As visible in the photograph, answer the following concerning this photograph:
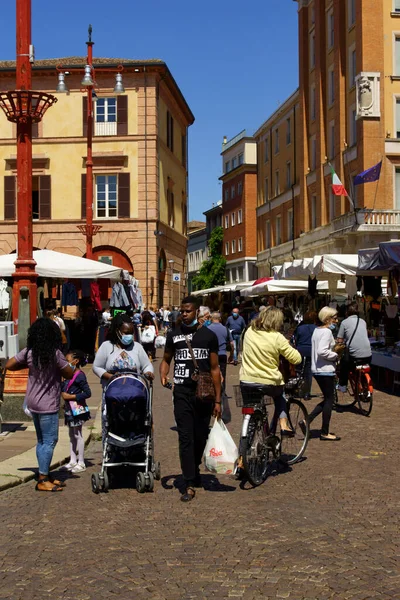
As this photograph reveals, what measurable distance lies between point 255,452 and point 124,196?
33277 mm

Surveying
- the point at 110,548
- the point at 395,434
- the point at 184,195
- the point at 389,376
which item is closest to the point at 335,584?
the point at 110,548

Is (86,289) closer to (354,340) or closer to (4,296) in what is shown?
(4,296)

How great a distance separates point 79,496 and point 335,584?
11.2ft

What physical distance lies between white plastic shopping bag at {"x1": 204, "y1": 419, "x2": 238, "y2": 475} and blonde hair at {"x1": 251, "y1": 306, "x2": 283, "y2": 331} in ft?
4.38

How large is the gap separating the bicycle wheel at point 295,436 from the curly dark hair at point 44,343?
9.36 feet

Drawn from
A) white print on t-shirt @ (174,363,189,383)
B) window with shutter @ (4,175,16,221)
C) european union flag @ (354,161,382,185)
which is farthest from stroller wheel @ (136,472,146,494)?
window with shutter @ (4,175,16,221)

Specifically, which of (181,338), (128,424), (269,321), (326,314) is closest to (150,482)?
(128,424)

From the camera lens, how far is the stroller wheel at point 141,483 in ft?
26.6

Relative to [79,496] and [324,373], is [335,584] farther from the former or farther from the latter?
[324,373]

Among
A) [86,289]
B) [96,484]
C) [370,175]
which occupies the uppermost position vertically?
[370,175]

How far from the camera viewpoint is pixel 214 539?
20.9ft

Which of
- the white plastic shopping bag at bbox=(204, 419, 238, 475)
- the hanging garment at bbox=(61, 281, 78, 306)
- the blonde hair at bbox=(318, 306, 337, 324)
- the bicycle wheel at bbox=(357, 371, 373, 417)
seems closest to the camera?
the white plastic shopping bag at bbox=(204, 419, 238, 475)

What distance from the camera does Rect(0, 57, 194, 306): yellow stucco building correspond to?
4078 centimetres

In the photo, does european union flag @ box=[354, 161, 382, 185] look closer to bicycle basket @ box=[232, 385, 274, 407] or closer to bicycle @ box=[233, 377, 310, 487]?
bicycle @ box=[233, 377, 310, 487]
